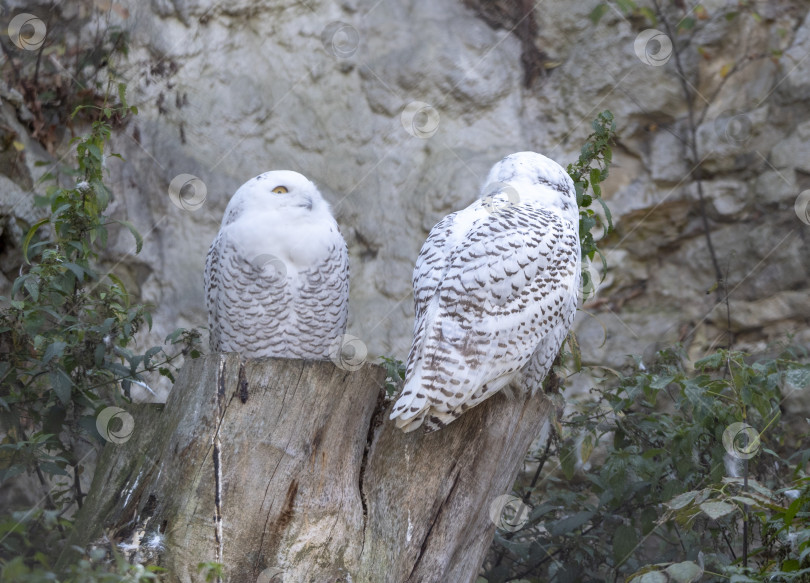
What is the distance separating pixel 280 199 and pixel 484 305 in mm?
949

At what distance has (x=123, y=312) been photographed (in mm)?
3396

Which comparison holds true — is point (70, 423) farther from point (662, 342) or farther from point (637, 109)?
point (637, 109)

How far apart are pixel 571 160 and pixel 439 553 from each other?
342 cm

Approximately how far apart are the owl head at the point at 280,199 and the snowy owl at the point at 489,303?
1.67 ft

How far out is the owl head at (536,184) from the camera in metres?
3.14

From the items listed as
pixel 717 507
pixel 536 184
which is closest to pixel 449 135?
pixel 536 184

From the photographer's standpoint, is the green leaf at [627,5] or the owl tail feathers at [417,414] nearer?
the owl tail feathers at [417,414]

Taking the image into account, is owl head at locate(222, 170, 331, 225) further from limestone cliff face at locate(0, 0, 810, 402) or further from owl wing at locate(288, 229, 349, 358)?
limestone cliff face at locate(0, 0, 810, 402)

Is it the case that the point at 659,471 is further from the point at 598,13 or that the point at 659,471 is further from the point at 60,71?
the point at 60,71

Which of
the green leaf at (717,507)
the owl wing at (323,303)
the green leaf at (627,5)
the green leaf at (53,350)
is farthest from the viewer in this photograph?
the green leaf at (627,5)

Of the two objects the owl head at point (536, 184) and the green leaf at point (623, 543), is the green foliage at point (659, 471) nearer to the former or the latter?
the green leaf at point (623, 543)

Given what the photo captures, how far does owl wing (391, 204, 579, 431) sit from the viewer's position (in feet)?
8.49

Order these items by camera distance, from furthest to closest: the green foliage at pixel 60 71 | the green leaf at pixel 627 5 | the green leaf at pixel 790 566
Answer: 1. the green leaf at pixel 627 5
2. the green foliage at pixel 60 71
3. the green leaf at pixel 790 566

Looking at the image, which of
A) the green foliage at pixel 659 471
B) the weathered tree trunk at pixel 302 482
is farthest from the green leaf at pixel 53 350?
the green foliage at pixel 659 471
